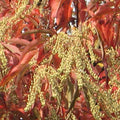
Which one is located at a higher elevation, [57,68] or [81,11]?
[81,11]

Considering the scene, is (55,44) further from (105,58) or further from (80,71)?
(105,58)

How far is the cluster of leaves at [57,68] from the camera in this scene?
4.50 ft

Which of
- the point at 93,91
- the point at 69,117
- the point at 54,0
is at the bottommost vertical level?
the point at 69,117

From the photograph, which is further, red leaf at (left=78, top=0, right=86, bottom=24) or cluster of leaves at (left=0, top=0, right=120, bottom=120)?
red leaf at (left=78, top=0, right=86, bottom=24)

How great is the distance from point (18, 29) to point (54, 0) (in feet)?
0.73

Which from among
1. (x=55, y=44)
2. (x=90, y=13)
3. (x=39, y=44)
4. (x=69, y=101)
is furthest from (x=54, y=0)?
(x=69, y=101)

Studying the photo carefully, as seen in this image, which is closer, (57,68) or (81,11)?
(57,68)

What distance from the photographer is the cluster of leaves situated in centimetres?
137

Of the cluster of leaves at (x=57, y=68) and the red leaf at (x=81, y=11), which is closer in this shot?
the cluster of leaves at (x=57, y=68)

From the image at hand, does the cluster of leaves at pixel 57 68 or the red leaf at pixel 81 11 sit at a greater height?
the red leaf at pixel 81 11

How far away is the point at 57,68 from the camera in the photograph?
1613 millimetres

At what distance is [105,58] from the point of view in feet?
5.49

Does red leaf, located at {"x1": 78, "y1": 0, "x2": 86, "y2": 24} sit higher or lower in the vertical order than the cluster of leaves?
higher

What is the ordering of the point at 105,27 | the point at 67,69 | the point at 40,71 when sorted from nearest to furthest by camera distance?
the point at 67,69 → the point at 40,71 → the point at 105,27
